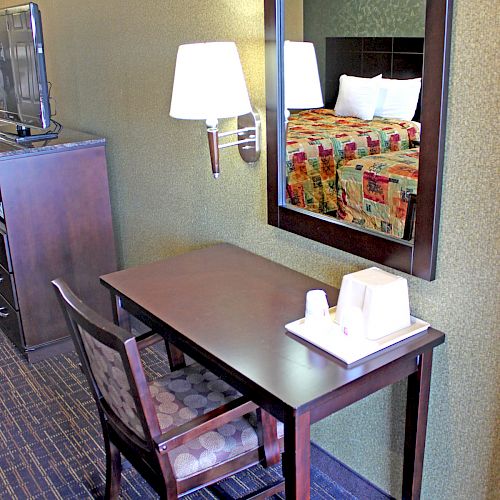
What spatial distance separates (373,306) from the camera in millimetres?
1469

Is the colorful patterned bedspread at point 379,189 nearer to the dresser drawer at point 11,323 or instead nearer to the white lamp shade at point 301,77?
the white lamp shade at point 301,77

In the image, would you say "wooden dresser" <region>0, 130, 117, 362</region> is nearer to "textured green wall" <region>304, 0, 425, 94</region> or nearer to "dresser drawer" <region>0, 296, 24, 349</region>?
"dresser drawer" <region>0, 296, 24, 349</region>

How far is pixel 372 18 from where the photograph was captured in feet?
4.98

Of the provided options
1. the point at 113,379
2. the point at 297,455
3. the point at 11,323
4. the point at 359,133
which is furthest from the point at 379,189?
the point at 11,323

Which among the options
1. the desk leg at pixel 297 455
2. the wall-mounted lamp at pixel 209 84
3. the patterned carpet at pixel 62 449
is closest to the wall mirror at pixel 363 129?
the wall-mounted lamp at pixel 209 84

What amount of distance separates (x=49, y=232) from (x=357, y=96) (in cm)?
163

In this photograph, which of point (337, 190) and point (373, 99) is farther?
point (337, 190)

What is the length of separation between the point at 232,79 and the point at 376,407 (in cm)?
104

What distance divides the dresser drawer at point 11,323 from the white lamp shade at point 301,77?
5.44 feet

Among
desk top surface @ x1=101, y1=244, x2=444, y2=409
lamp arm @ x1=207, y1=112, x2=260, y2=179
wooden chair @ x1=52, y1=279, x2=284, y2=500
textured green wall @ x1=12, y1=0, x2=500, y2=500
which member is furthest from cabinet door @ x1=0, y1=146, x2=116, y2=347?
wooden chair @ x1=52, y1=279, x2=284, y2=500

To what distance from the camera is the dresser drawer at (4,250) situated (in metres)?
2.65

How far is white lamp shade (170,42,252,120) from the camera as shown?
1725mm

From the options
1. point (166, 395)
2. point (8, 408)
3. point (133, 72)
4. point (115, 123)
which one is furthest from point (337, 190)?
point (8, 408)

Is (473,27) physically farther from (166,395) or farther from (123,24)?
(123,24)
